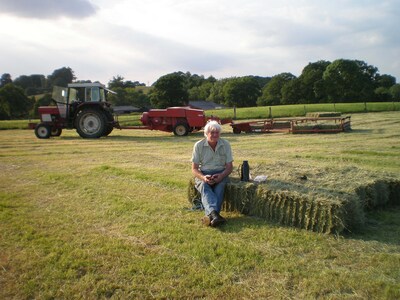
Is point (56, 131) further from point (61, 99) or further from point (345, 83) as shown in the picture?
point (345, 83)

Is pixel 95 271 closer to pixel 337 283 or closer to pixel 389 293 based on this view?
pixel 337 283

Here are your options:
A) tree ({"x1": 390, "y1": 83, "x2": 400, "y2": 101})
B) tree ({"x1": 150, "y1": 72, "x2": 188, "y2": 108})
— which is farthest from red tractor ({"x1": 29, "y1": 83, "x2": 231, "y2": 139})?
tree ({"x1": 390, "y1": 83, "x2": 400, "y2": 101})

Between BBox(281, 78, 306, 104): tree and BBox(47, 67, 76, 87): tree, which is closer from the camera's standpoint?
BBox(281, 78, 306, 104): tree

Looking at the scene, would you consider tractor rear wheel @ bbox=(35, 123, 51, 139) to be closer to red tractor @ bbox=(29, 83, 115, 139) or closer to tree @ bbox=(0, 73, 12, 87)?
red tractor @ bbox=(29, 83, 115, 139)

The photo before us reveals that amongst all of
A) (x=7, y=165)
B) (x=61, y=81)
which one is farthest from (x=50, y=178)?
(x=61, y=81)

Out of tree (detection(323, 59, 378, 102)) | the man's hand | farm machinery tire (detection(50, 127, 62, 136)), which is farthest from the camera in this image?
tree (detection(323, 59, 378, 102))

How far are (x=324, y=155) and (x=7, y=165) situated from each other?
8.39 metres

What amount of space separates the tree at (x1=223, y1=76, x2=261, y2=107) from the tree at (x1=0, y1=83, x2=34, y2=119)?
157 feet

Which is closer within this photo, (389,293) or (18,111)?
(389,293)

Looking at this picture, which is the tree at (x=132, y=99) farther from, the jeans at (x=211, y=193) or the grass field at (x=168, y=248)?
the jeans at (x=211, y=193)

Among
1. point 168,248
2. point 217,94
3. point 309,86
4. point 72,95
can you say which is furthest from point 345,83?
point 168,248

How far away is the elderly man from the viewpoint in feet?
16.5

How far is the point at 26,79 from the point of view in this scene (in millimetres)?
114125

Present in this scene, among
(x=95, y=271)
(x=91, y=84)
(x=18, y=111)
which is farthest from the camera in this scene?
(x=18, y=111)
